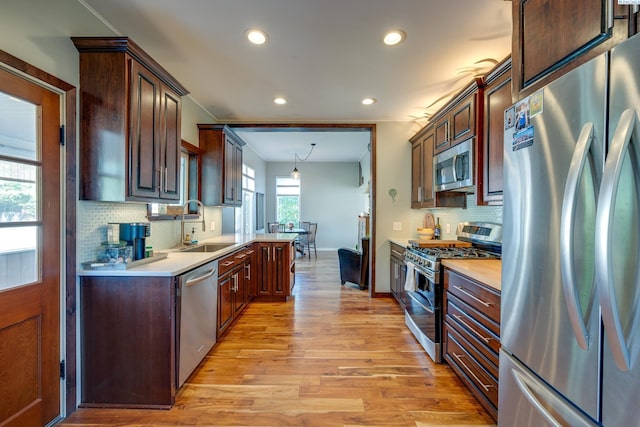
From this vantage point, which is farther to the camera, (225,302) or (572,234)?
(225,302)

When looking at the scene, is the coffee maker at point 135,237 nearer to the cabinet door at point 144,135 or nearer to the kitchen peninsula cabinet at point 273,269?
the cabinet door at point 144,135

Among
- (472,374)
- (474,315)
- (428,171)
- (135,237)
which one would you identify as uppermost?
(428,171)

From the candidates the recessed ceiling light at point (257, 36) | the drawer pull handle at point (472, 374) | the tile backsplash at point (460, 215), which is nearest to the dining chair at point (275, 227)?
the tile backsplash at point (460, 215)

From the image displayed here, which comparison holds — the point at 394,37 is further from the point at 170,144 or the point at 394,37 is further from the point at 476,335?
the point at 476,335

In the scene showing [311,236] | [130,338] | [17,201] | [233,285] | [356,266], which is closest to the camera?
[17,201]

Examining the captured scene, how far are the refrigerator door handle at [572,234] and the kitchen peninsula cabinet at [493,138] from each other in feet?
4.31

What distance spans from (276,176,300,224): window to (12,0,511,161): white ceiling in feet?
17.6

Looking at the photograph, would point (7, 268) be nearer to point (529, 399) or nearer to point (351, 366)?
point (351, 366)

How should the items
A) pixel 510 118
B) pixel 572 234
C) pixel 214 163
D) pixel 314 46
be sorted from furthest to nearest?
pixel 214 163 → pixel 314 46 → pixel 510 118 → pixel 572 234

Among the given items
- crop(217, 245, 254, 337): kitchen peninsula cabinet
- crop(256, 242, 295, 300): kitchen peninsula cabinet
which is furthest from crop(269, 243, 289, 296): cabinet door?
crop(217, 245, 254, 337): kitchen peninsula cabinet

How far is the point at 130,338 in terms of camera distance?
182cm

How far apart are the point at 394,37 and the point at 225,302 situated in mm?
2762

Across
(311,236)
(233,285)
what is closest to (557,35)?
(233,285)

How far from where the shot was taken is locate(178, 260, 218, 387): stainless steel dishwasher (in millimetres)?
1948
